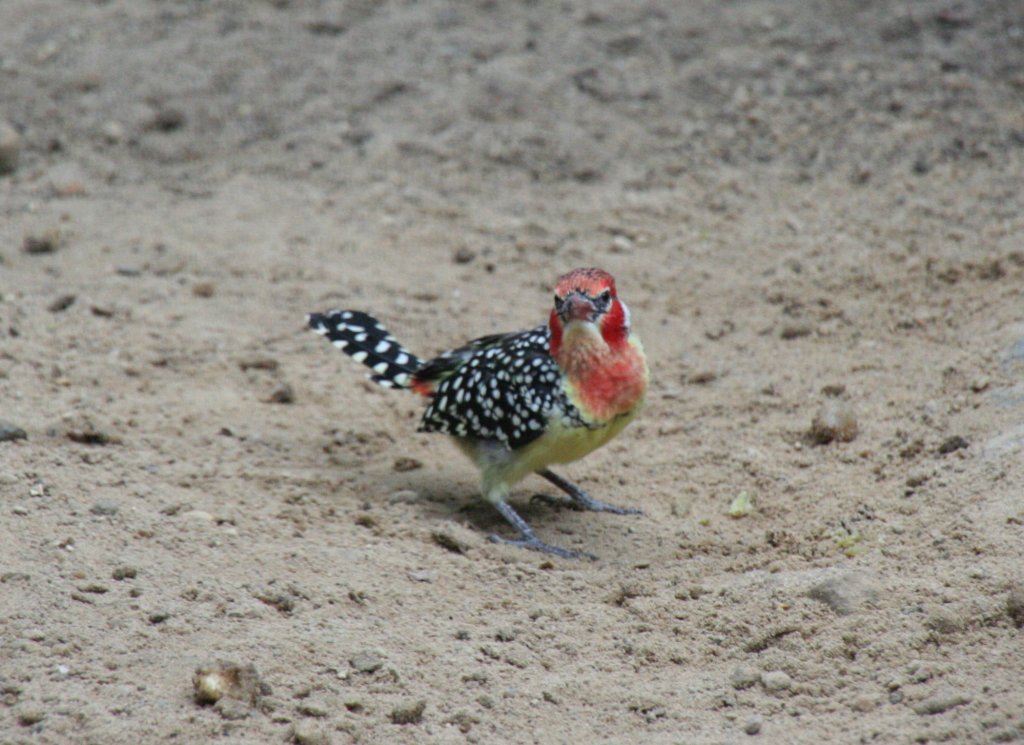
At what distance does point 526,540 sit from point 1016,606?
1.94 meters

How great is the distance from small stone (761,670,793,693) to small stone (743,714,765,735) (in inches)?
6.6

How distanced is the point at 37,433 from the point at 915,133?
5.07 meters

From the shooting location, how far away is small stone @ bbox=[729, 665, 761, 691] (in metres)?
3.79

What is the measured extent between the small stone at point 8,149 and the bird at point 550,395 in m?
3.92

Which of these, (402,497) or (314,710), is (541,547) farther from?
(314,710)

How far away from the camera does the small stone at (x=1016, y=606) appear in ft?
12.1

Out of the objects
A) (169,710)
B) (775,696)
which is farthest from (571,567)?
(169,710)

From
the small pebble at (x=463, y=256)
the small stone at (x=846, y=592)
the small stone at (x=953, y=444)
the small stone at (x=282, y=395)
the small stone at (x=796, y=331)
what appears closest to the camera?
the small stone at (x=846, y=592)

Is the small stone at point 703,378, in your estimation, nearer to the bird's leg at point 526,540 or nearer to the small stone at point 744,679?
the bird's leg at point 526,540

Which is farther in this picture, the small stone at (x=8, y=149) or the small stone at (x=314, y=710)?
the small stone at (x=8, y=149)

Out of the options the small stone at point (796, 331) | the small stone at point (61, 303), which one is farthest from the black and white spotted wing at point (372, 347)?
the small stone at point (796, 331)

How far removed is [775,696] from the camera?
371 centimetres

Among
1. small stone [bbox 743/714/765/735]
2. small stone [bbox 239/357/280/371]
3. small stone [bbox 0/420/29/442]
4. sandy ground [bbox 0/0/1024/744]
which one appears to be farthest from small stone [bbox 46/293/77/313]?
small stone [bbox 743/714/765/735]

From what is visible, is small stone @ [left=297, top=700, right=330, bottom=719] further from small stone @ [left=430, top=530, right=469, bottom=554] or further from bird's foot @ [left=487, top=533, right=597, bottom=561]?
bird's foot @ [left=487, top=533, right=597, bottom=561]
